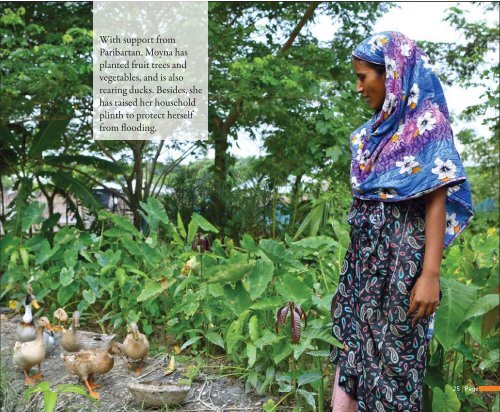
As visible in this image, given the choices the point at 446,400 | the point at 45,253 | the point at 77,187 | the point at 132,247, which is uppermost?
the point at 77,187

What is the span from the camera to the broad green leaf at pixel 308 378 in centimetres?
241

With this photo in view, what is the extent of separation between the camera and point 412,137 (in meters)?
1.79

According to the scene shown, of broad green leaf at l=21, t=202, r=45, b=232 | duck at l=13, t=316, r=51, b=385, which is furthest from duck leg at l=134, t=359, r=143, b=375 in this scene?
broad green leaf at l=21, t=202, r=45, b=232

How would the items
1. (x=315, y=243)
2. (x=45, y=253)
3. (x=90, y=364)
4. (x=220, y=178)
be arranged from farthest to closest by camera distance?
(x=220, y=178) < (x=45, y=253) < (x=315, y=243) < (x=90, y=364)

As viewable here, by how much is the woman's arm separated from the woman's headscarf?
0.18 ft

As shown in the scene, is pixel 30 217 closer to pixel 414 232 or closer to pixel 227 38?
pixel 227 38

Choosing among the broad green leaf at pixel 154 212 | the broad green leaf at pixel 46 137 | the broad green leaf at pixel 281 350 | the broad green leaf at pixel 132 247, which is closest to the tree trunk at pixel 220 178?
the broad green leaf at pixel 46 137

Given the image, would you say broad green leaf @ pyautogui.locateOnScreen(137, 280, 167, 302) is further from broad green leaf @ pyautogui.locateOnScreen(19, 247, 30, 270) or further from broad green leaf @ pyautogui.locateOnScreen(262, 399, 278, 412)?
broad green leaf @ pyautogui.locateOnScreen(19, 247, 30, 270)

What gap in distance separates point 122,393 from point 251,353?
2.41ft

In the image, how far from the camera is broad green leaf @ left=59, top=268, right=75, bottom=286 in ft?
12.8

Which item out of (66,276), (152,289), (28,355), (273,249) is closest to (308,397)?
(273,249)

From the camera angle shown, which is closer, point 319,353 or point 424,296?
point 424,296

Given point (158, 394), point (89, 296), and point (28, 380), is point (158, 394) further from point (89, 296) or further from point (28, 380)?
point (89, 296)

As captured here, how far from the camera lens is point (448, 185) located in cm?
171
